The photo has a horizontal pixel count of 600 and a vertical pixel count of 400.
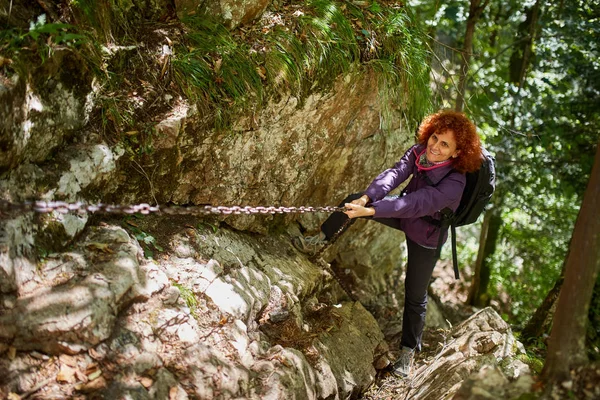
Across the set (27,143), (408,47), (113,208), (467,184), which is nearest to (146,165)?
(27,143)

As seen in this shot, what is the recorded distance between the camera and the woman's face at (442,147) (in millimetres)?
4293

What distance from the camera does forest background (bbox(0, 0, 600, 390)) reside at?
5.88 meters

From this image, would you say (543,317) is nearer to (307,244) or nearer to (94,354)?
(307,244)

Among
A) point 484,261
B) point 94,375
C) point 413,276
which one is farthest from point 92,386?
point 484,261

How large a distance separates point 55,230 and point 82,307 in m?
0.66

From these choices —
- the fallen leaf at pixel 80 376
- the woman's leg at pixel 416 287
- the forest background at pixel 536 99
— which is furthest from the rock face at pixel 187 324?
the forest background at pixel 536 99

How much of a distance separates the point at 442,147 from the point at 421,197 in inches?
21.5

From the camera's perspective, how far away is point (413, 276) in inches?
191

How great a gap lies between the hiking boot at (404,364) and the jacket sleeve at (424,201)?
5.45 feet

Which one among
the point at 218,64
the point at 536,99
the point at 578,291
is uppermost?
the point at 218,64

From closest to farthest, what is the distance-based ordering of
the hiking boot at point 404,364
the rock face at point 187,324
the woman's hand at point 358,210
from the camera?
the rock face at point 187,324 < the woman's hand at point 358,210 < the hiking boot at point 404,364

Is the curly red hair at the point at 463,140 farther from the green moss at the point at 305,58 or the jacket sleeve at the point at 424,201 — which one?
the green moss at the point at 305,58

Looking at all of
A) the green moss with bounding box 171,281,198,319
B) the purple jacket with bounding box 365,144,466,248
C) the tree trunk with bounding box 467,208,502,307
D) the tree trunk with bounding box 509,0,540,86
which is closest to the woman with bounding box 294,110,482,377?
the purple jacket with bounding box 365,144,466,248

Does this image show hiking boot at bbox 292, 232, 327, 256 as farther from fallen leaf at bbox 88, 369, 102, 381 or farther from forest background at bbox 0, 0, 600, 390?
fallen leaf at bbox 88, 369, 102, 381
